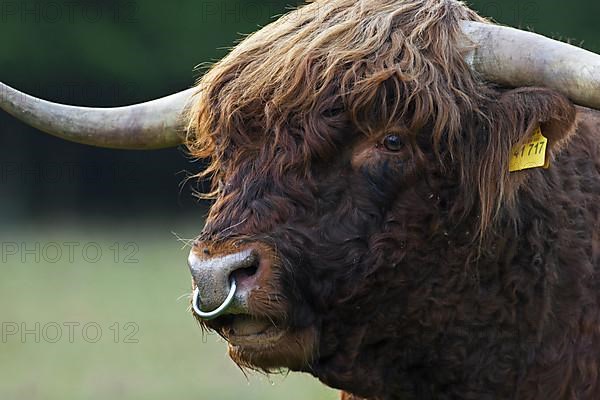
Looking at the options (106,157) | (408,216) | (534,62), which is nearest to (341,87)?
(408,216)

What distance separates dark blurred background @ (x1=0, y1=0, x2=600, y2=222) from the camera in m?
23.9

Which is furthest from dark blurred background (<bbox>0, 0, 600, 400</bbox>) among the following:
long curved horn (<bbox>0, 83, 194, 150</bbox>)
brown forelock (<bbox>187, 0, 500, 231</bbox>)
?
brown forelock (<bbox>187, 0, 500, 231</bbox>)

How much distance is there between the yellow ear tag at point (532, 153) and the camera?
3.64m

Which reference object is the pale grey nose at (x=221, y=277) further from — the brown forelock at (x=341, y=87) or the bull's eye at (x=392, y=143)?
the bull's eye at (x=392, y=143)

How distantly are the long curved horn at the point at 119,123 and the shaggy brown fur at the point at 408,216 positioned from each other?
47 centimetres

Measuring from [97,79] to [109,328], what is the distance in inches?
491

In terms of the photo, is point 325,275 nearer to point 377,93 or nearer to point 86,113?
point 377,93

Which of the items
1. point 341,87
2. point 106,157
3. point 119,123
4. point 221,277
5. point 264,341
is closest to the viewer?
point 221,277

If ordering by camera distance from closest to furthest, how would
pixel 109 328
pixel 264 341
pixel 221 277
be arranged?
pixel 221 277 → pixel 264 341 → pixel 109 328

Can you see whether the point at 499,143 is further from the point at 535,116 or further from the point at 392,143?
the point at 392,143

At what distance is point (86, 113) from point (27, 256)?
15.4 meters

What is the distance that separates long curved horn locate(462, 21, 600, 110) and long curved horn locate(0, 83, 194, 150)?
111 centimetres

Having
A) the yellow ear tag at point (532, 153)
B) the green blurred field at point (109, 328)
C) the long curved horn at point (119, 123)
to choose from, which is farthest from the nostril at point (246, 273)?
the green blurred field at point (109, 328)

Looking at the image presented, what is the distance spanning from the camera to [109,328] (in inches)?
504
